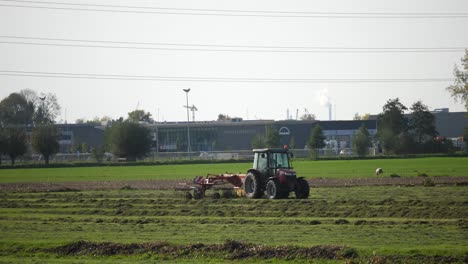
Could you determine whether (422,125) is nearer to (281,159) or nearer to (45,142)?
(45,142)

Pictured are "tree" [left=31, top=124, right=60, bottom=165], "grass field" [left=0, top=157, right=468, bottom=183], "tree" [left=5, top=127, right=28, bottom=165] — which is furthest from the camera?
"tree" [left=31, top=124, right=60, bottom=165]

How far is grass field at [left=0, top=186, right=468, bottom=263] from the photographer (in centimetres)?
2394

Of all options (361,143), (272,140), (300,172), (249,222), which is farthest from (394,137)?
(249,222)

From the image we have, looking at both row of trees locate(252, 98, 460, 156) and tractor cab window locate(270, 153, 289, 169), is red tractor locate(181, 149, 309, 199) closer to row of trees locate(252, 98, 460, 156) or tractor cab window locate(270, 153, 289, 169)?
tractor cab window locate(270, 153, 289, 169)

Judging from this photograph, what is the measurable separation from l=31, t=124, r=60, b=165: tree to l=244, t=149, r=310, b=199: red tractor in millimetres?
83904

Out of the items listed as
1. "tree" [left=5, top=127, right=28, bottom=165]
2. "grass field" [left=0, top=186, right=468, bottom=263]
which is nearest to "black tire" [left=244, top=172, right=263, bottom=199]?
"grass field" [left=0, top=186, right=468, bottom=263]

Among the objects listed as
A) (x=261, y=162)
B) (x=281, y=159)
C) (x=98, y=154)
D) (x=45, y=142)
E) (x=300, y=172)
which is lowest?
(x=300, y=172)

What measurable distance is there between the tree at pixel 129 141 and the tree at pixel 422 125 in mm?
43630

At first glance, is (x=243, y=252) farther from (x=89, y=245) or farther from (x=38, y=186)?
(x=38, y=186)

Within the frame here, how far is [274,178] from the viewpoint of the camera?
1593 inches

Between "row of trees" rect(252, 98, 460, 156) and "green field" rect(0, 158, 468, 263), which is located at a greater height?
"row of trees" rect(252, 98, 460, 156)

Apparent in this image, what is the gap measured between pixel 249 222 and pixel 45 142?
95596 mm

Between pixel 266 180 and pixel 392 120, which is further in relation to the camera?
pixel 392 120

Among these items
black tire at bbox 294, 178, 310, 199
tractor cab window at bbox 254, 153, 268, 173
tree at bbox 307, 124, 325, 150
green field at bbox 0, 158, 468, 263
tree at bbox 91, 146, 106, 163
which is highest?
tree at bbox 307, 124, 325, 150
